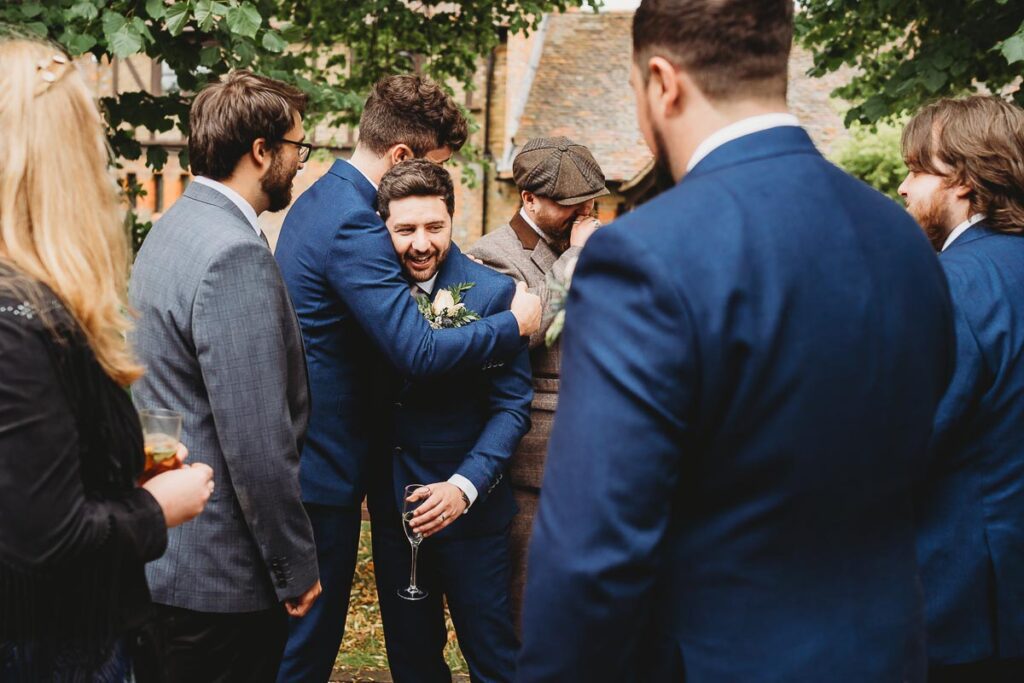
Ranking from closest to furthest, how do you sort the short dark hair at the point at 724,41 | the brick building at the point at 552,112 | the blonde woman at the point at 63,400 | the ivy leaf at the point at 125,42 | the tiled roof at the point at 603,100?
the short dark hair at the point at 724,41 → the blonde woman at the point at 63,400 → the ivy leaf at the point at 125,42 → the brick building at the point at 552,112 → the tiled roof at the point at 603,100

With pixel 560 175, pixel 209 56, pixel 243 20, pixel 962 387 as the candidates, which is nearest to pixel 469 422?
pixel 560 175

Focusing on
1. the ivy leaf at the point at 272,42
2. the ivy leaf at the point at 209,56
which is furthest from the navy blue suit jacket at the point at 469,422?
the ivy leaf at the point at 209,56

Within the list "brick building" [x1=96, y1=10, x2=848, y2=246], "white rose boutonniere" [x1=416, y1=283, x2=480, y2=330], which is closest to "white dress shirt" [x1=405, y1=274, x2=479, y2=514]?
"white rose boutonniere" [x1=416, y1=283, x2=480, y2=330]

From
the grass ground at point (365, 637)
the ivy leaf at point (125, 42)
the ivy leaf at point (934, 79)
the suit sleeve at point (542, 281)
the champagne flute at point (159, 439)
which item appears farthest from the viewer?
the ivy leaf at point (934, 79)

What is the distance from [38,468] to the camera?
1769 millimetres

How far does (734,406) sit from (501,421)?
2.00 meters

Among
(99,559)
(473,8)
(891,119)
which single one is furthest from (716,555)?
(473,8)

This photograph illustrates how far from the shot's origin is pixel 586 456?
5.18 feet

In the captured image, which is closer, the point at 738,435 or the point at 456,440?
the point at 738,435

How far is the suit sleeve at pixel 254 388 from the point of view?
2.59m

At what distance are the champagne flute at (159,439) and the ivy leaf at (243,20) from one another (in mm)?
4197

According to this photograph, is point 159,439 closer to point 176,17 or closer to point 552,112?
point 176,17

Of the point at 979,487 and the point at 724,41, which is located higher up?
the point at 724,41

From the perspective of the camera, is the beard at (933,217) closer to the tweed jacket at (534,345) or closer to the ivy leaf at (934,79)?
the tweed jacket at (534,345)
